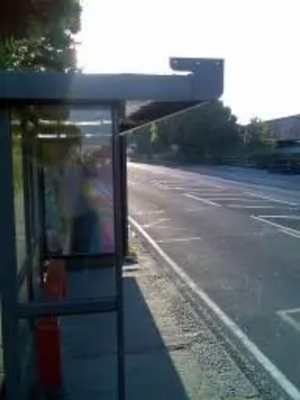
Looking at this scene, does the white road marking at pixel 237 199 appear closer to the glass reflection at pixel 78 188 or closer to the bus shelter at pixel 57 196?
the bus shelter at pixel 57 196

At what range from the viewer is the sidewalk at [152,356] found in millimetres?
6441

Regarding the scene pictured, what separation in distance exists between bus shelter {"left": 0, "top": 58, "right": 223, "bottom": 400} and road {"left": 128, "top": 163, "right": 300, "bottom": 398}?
1.78 m

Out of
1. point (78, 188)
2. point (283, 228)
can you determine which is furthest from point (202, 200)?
point (78, 188)

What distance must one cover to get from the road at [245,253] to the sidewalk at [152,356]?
21.0 inches

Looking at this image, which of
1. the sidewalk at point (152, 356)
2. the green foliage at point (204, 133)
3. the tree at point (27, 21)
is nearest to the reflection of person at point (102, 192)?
the sidewalk at point (152, 356)

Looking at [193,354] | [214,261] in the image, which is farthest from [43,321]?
[214,261]

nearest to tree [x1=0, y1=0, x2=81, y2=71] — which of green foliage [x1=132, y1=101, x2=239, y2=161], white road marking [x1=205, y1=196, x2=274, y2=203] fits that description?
white road marking [x1=205, y1=196, x2=274, y2=203]

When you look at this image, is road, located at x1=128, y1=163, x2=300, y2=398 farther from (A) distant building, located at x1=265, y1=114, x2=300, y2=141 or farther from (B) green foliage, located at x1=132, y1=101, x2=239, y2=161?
(A) distant building, located at x1=265, y1=114, x2=300, y2=141

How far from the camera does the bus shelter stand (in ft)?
14.5

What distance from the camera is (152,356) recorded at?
7.44m

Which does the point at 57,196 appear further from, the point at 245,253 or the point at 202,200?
the point at 202,200

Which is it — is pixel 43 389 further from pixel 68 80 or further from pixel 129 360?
pixel 68 80

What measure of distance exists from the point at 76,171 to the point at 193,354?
7.21 feet

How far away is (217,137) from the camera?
251 feet
